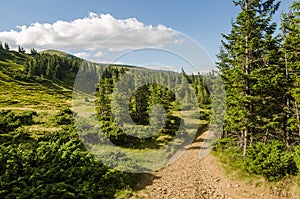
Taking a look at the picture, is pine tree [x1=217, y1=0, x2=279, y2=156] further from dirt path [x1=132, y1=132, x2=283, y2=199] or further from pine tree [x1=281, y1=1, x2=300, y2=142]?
dirt path [x1=132, y1=132, x2=283, y2=199]

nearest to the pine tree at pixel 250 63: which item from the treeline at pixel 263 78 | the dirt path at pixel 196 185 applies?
the treeline at pixel 263 78

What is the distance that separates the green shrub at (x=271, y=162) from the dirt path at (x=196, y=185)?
1.15 meters

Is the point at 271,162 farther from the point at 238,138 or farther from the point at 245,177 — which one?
the point at 238,138

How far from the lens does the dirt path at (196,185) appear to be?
42.5 ft

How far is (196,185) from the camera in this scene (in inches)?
574

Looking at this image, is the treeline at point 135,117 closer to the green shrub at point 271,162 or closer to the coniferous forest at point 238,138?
the coniferous forest at point 238,138

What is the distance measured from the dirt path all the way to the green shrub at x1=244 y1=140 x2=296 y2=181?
3.76ft

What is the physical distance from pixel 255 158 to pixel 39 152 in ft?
49.2

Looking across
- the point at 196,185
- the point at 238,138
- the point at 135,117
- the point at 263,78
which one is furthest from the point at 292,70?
the point at 135,117

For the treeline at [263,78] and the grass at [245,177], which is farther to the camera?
the treeline at [263,78]

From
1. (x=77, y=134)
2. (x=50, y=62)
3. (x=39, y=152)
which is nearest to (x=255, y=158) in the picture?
(x=39, y=152)

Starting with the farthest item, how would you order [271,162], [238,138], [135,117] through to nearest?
1. [135,117]
2. [238,138]
3. [271,162]

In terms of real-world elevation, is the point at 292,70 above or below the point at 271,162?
above

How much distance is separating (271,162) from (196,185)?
4918 mm
